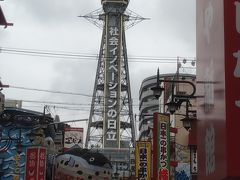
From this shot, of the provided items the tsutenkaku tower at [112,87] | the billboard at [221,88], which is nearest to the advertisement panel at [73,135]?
the tsutenkaku tower at [112,87]

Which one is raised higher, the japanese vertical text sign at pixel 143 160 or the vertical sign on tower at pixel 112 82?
the vertical sign on tower at pixel 112 82

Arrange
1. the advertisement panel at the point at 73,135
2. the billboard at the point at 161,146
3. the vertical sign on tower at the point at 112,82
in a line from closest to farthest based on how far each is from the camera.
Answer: the billboard at the point at 161,146
the advertisement panel at the point at 73,135
the vertical sign on tower at the point at 112,82

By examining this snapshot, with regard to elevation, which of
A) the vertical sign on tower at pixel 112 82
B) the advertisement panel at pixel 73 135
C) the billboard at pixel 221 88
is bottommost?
the billboard at pixel 221 88

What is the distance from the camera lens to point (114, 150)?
9856 cm

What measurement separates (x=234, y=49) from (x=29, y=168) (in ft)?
95.0

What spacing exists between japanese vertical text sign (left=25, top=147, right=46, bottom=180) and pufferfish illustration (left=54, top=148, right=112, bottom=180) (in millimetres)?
5211

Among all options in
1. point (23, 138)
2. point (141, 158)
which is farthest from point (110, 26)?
point (141, 158)

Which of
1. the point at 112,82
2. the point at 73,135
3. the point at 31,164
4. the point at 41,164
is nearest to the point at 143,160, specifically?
the point at 41,164

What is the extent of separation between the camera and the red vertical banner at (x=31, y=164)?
36.1 m

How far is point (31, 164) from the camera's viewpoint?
36.3m

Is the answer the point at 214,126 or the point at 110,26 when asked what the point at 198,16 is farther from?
the point at 110,26

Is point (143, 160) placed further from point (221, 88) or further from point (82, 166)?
point (221, 88)

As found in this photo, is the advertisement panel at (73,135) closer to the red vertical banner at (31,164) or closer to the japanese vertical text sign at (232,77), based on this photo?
the red vertical banner at (31,164)

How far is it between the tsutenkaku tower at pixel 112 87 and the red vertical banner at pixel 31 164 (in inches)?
2661
